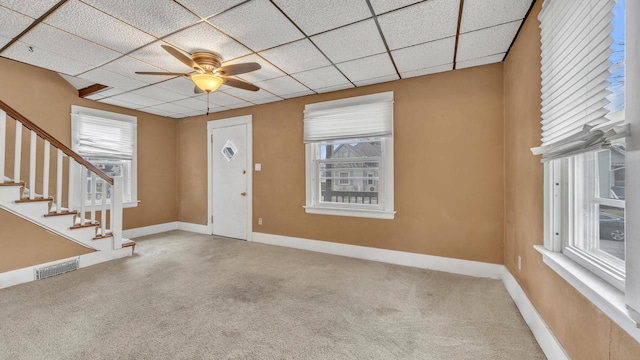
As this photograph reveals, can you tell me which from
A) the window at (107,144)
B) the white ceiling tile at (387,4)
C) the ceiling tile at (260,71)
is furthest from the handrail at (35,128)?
the white ceiling tile at (387,4)

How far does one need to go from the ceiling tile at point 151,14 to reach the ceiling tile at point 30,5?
31 cm

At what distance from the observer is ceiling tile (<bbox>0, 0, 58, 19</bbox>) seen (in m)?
1.83

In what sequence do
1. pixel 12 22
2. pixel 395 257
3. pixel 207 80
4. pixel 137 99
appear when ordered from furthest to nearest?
pixel 137 99, pixel 395 257, pixel 207 80, pixel 12 22

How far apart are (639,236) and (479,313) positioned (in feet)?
5.16

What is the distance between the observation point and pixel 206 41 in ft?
7.76

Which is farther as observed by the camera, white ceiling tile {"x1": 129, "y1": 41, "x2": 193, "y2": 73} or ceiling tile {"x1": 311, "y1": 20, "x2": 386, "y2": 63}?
white ceiling tile {"x1": 129, "y1": 41, "x2": 193, "y2": 73}

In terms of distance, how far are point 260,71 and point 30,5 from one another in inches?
72.6

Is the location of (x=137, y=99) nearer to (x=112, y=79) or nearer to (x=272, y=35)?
(x=112, y=79)

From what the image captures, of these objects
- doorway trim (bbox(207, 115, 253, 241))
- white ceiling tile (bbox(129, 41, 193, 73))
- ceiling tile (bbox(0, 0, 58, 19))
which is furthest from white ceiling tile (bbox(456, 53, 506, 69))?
ceiling tile (bbox(0, 0, 58, 19))

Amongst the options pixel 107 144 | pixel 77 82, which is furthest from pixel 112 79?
pixel 107 144

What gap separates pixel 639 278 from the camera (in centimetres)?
93

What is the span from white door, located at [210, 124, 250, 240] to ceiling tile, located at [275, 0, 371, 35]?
286 centimetres

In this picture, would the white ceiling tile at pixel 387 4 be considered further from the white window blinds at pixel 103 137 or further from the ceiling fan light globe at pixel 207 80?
the white window blinds at pixel 103 137

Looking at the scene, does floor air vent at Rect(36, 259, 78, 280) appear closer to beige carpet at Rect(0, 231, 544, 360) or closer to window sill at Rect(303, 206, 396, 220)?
beige carpet at Rect(0, 231, 544, 360)
